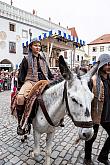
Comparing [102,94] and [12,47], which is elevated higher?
[12,47]

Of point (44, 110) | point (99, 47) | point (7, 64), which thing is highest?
point (99, 47)

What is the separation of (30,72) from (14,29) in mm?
23314

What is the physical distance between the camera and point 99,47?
53.7 metres

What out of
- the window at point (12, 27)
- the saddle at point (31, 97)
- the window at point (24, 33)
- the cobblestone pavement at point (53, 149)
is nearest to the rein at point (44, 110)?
the saddle at point (31, 97)

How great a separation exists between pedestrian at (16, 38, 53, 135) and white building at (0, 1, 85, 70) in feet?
67.6

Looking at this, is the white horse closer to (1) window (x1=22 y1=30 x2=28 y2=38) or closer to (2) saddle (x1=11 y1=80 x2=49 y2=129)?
(2) saddle (x1=11 y1=80 x2=49 y2=129)

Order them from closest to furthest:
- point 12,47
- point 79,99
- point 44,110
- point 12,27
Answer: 1. point 79,99
2. point 44,110
3. point 12,27
4. point 12,47

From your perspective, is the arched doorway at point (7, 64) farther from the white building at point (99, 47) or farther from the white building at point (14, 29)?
the white building at point (99, 47)

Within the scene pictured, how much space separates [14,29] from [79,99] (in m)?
24.8

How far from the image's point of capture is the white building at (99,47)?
173ft

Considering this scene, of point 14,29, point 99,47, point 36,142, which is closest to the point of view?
point 36,142

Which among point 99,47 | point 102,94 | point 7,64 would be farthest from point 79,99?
point 99,47

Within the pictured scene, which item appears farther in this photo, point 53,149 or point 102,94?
point 53,149

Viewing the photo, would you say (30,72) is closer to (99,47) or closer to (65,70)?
(65,70)
